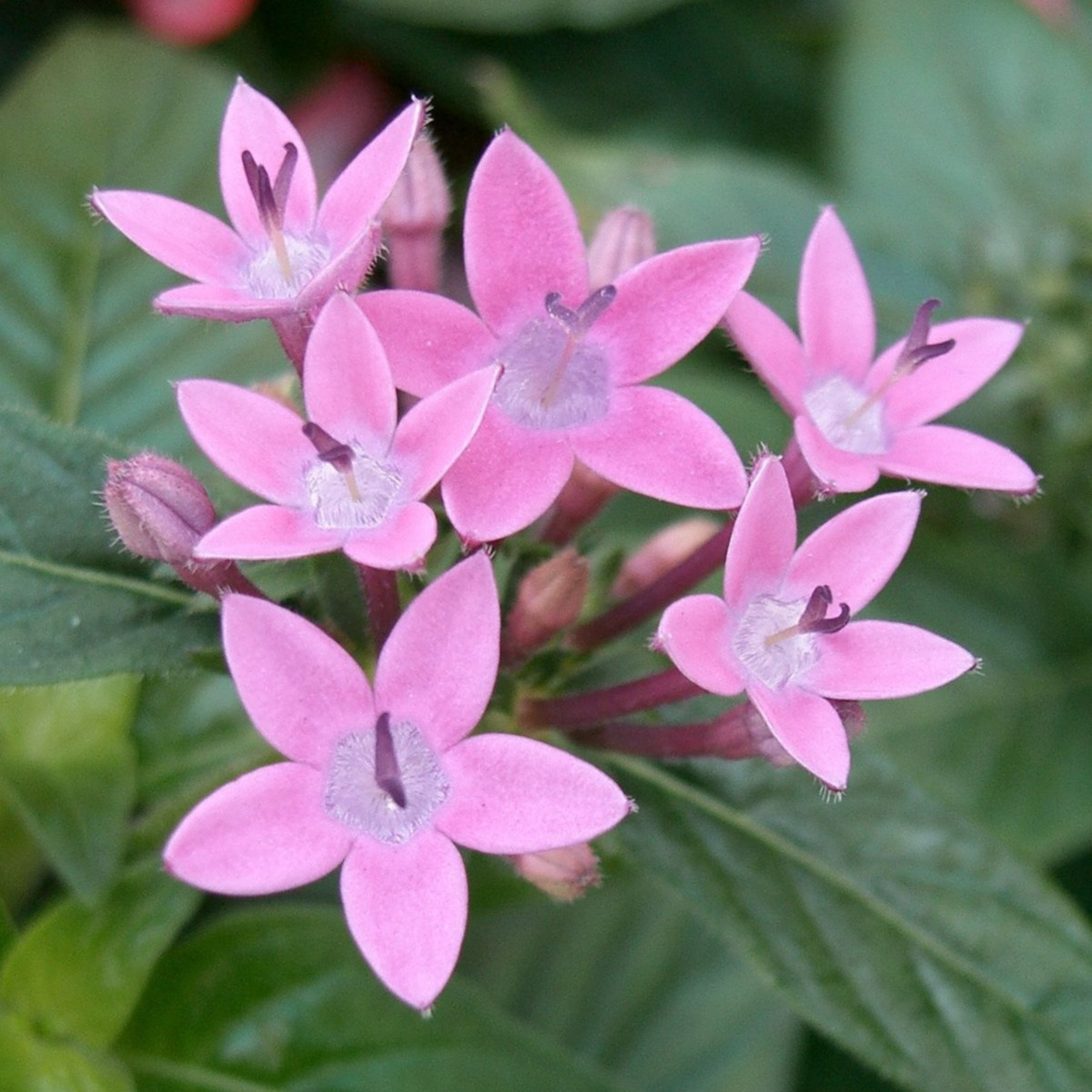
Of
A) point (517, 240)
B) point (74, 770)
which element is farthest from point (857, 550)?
point (74, 770)

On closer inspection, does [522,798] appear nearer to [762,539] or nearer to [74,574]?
[762,539]

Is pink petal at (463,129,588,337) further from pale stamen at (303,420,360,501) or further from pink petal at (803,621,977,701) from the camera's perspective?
pink petal at (803,621,977,701)

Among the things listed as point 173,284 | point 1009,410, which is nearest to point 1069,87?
point 1009,410

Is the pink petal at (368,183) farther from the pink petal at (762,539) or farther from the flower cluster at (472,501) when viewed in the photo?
the pink petal at (762,539)

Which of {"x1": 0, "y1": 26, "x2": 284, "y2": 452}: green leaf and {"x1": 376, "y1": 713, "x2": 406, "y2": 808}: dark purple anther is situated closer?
{"x1": 376, "y1": 713, "x2": 406, "y2": 808}: dark purple anther

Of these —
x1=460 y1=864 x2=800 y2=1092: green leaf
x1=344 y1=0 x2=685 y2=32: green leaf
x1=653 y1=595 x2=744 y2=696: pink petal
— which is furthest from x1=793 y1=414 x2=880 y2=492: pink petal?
x1=344 y1=0 x2=685 y2=32: green leaf
